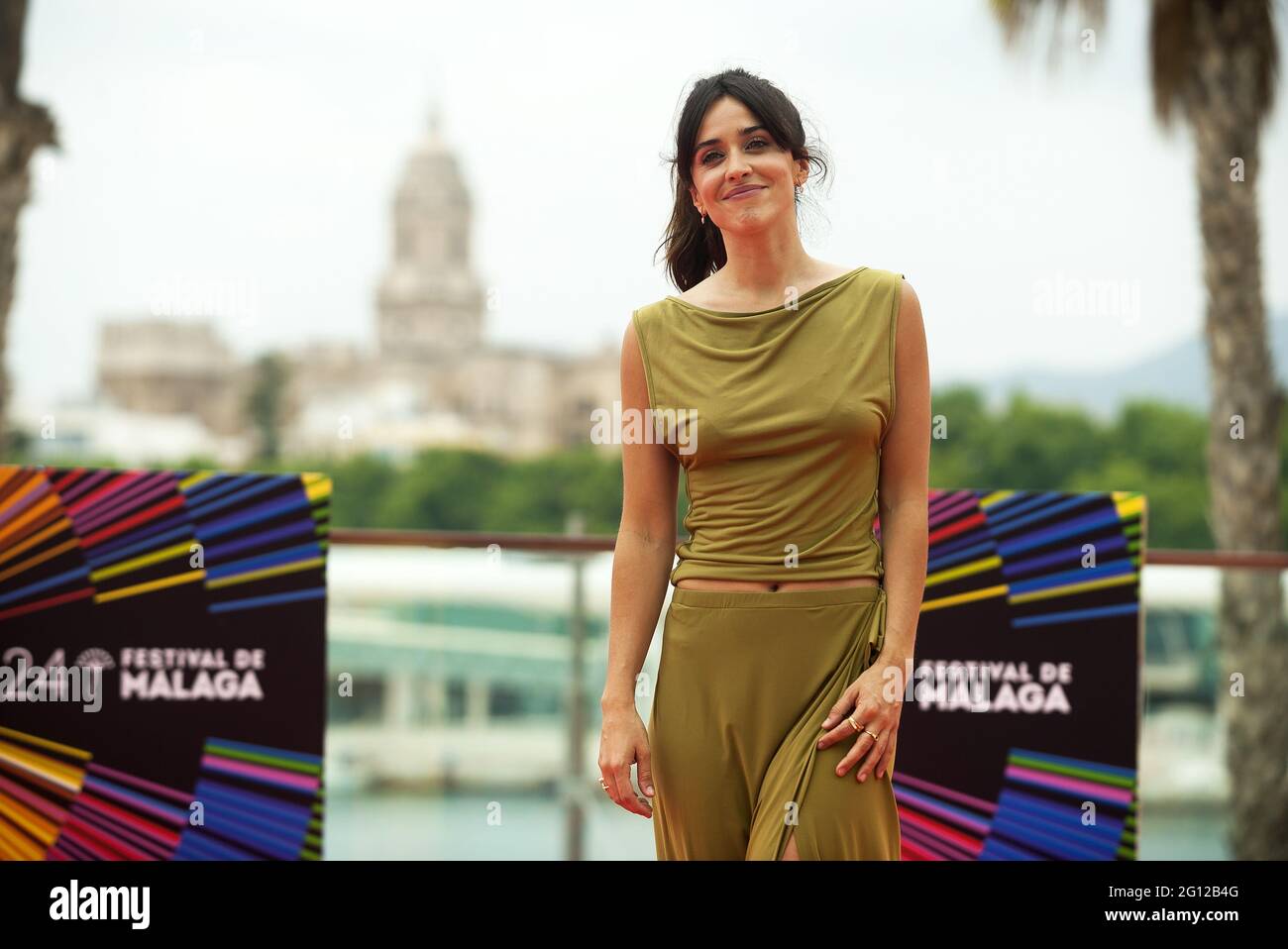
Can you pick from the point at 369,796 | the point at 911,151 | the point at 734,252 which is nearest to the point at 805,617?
the point at 734,252

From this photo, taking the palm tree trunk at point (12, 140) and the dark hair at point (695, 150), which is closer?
the dark hair at point (695, 150)

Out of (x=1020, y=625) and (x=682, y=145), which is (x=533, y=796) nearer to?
(x=1020, y=625)

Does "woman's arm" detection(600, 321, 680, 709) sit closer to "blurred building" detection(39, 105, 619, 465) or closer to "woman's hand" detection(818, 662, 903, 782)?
"woman's hand" detection(818, 662, 903, 782)

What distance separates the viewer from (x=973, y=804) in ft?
13.0

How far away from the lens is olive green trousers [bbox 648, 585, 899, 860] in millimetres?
2035

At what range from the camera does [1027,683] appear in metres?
4.04

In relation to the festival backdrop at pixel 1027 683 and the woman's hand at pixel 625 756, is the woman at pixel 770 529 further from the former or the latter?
the festival backdrop at pixel 1027 683

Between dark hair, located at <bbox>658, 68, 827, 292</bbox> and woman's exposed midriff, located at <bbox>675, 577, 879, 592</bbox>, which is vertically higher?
dark hair, located at <bbox>658, 68, 827, 292</bbox>

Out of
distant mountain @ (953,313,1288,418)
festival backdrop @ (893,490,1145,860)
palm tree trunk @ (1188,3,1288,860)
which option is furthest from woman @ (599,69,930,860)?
distant mountain @ (953,313,1288,418)

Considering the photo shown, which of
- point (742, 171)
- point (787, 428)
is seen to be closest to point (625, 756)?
point (787, 428)

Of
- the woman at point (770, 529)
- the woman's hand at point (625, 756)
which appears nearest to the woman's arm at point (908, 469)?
the woman at point (770, 529)

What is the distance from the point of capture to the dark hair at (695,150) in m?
2.16

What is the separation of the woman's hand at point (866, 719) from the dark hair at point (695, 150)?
71 centimetres

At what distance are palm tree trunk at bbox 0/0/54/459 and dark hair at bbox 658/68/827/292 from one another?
22.5 feet
